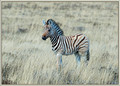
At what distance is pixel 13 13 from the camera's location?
68.2ft

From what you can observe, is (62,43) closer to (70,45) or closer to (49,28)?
(70,45)

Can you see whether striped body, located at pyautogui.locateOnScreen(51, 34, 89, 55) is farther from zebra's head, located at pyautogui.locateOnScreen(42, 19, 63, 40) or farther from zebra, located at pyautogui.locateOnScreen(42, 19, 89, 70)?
zebra's head, located at pyautogui.locateOnScreen(42, 19, 63, 40)

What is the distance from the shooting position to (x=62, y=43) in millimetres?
6363

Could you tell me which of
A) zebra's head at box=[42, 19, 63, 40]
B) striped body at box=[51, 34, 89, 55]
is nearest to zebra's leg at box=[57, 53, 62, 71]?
striped body at box=[51, 34, 89, 55]

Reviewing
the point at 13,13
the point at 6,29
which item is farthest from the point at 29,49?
the point at 13,13

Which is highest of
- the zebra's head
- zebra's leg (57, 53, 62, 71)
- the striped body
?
the zebra's head

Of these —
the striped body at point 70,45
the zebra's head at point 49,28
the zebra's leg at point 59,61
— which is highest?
the zebra's head at point 49,28

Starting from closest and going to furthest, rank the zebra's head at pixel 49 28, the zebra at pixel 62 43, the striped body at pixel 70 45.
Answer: the zebra's head at pixel 49 28, the zebra at pixel 62 43, the striped body at pixel 70 45

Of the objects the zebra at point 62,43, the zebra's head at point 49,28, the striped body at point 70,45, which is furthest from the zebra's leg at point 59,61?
the zebra's head at point 49,28

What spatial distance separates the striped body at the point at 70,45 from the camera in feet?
20.6

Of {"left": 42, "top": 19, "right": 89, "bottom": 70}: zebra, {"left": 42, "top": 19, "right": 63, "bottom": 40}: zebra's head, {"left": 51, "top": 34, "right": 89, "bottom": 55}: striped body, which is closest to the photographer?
{"left": 42, "top": 19, "right": 63, "bottom": 40}: zebra's head

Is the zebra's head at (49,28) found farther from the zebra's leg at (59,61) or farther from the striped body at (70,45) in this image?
the zebra's leg at (59,61)

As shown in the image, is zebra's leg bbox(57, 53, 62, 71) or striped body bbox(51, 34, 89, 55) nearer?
zebra's leg bbox(57, 53, 62, 71)

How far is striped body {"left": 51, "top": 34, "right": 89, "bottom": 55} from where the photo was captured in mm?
6293
